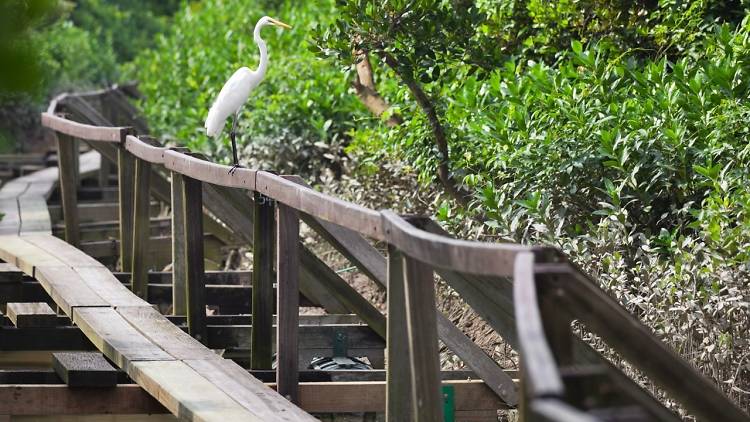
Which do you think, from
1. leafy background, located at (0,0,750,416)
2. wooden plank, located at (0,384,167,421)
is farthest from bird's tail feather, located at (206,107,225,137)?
wooden plank, located at (0,384,167,421)

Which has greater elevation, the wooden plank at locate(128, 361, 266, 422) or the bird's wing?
the bird's wing

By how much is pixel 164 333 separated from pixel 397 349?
201cm

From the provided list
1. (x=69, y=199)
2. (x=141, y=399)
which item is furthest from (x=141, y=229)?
(x=141, y=399)

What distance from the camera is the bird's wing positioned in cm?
752

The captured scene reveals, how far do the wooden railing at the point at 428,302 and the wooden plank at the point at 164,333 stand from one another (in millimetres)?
206

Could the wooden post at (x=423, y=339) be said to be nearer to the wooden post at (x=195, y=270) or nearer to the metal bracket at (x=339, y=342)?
the metal bracket at (x=339, y=342)

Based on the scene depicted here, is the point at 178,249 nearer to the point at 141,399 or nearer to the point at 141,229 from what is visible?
the point at 141,229

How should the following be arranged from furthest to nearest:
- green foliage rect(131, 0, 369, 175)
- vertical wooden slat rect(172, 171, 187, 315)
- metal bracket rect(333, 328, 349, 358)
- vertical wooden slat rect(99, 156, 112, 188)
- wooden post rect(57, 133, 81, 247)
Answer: vertical wooden slat rect(99, 156, 112, 188) < green foliage rect(131, 0, 369, 175) < wooden post rect(57, 133, 81, 247) < vertical wooden slat rect(172, 171, 187, 315) < metal bracket rect(333, 328, 349, 358)

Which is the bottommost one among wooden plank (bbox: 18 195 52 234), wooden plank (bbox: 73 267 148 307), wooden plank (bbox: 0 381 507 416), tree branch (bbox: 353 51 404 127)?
wooden plank (bbox: 0 381 507 416)

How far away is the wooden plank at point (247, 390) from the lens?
179 inches

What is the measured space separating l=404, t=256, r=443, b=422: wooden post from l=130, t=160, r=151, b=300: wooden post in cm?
394

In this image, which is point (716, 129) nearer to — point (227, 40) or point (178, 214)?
point (178, 214)

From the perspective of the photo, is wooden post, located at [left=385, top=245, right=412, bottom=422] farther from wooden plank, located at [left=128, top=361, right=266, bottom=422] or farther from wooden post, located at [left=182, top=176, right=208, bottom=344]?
wooden post, located at [left=182, top=176, right=208, bottom=344]

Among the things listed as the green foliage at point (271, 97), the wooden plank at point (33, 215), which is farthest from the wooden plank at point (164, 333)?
the wooden plank at point (33, 215)
